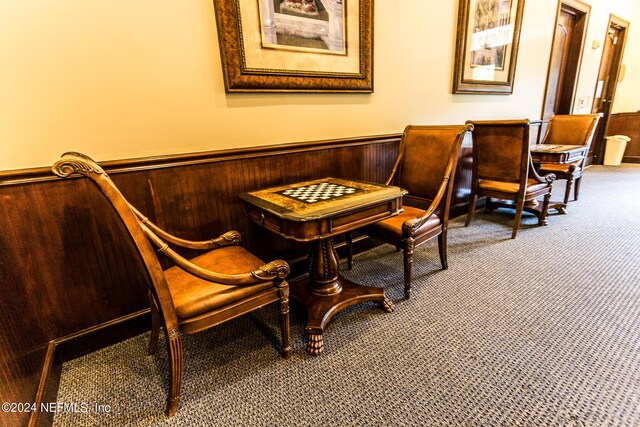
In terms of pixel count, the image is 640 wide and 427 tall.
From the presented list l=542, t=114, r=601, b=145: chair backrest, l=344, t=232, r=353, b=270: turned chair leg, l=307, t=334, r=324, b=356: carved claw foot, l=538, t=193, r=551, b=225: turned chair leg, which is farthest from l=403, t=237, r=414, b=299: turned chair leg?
l=542, t=114, r=601, b=145: chair backrest

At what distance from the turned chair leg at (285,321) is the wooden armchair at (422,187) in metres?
0.77

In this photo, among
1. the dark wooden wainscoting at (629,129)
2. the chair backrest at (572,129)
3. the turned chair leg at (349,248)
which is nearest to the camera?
the turned chair leg at (349,248)

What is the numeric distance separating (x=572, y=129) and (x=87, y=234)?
449cm

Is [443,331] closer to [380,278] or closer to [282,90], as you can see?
[380,278]

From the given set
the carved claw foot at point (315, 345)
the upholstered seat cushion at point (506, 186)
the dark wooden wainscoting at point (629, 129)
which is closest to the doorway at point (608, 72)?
the dark wooden wainscoting at point (629, 129)

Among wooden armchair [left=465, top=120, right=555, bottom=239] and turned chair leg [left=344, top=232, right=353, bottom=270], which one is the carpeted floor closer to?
turned chair leg [left=344, top=232, right=353, bottom=270]

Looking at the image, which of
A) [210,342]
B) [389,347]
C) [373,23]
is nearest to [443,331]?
[389,347]

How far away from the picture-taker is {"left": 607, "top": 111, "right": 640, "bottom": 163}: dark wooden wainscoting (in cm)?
517

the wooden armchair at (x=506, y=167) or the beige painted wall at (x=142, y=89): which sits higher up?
the beige painted wall at (x=142, y=89)

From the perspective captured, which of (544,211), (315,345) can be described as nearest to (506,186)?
(544,211)

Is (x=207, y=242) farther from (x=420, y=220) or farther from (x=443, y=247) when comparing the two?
(x=443, y=247)

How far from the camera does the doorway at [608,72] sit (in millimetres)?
4766

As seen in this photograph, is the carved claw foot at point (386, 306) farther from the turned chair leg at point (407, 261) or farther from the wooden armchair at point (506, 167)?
the wooden armchair at point (506, 167)

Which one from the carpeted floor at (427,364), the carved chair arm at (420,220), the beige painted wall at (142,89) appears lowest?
the carpeted floor at (427,364)
